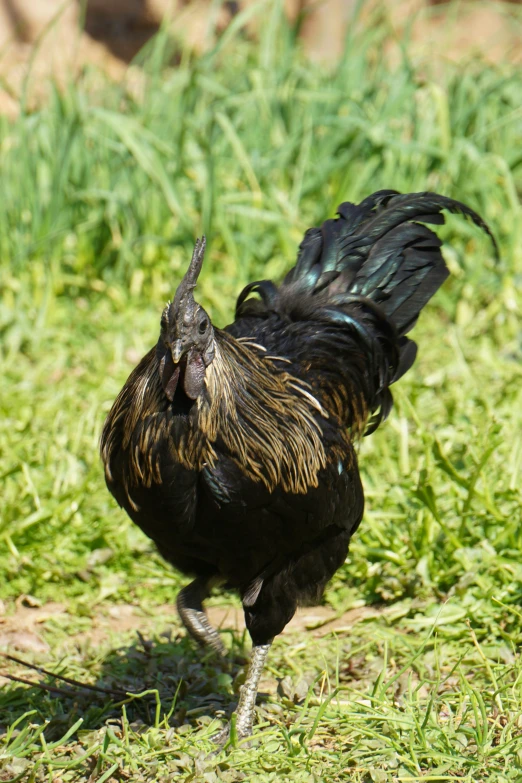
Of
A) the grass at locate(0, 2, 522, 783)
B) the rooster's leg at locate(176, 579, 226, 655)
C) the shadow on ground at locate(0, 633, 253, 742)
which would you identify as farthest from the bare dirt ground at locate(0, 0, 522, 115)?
the rooster's leg at locate(176, 579, 226, 655)

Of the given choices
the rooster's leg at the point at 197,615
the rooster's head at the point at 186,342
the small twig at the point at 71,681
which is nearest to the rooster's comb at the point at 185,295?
the rooster's head at the point at 186,342

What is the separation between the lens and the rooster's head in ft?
8.18

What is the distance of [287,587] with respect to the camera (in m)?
3.05

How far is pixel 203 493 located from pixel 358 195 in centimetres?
399

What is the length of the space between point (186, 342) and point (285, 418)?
22.0 inches

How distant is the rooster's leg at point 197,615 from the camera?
3164 millimetres

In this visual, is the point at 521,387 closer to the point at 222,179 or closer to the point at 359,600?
the point at 359,600

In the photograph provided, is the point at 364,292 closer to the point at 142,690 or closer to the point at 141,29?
the point at 142,690

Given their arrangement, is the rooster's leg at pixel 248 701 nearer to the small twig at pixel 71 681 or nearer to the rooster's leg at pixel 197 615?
the rooster's leg at pixel 197 615

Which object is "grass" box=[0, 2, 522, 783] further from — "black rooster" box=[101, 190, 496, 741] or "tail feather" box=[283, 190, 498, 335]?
"tail feather" box=[283, 190, 498, 335]

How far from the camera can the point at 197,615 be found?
3182mm

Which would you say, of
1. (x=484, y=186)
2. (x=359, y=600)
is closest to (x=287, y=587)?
(x=359, y=600)

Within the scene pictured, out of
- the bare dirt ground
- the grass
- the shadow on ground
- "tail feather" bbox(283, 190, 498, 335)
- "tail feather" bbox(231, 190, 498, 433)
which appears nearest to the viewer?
the grass

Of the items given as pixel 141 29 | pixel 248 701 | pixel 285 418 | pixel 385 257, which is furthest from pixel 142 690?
pixel 141 29
